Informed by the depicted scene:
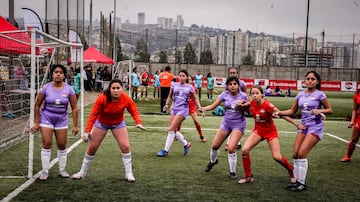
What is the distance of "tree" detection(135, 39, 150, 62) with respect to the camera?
5253 centimetres

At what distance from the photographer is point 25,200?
6.11 metres

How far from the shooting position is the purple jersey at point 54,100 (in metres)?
7.23

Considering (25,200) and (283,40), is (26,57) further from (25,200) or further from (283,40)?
(283,40)

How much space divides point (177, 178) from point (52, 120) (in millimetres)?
2404

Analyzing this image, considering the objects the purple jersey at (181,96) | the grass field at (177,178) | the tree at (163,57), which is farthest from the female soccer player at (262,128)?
the tree at (163,57)

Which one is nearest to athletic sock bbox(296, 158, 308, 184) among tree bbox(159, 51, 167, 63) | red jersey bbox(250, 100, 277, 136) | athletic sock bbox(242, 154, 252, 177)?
red jersey bbox(250, 100, 277, 136)

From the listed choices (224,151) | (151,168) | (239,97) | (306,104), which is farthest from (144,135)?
(306,104)

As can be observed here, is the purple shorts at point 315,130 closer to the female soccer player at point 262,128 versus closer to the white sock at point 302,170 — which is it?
the female soccer player at point 262,128

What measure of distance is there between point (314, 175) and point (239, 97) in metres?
2.15

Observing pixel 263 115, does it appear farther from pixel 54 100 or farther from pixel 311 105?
pixel 54 100

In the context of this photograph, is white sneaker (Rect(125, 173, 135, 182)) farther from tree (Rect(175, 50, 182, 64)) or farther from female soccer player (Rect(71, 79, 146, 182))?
tree (Rect(175, 50, 182, 64))

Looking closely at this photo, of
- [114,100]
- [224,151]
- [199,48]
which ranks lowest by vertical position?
[224,151]

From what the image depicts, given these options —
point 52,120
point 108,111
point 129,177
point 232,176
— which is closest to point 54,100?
point 52,120

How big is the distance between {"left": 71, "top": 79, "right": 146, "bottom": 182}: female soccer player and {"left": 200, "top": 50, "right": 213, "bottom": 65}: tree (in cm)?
4310
